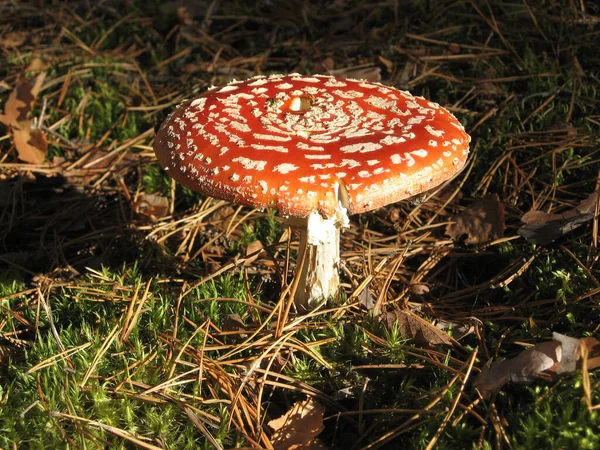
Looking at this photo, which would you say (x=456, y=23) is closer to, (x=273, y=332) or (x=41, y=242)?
(x=273, y=332)

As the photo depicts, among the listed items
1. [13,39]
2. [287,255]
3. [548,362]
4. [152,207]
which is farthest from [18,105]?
[548,362]

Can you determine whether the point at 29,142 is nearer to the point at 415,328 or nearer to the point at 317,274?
the point at 317,274

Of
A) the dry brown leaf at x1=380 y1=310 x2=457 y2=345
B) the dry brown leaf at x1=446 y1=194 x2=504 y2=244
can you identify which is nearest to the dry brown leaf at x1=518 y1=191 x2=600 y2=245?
the dry brown leaf at x1=446 y1=194 x2=504 y2=244

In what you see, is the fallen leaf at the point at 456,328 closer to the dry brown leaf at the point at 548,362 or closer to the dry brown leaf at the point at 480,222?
the dry brown leaf at the point at 548,362

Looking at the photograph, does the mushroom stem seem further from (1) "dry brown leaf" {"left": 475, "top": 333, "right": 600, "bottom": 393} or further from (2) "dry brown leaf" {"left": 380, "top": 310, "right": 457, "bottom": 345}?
(1) "dry brown leaf" {"left": 475, "top": 333, "right": 600, "bottom": 393}

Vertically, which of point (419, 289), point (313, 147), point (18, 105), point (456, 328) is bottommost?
point (419, 289)

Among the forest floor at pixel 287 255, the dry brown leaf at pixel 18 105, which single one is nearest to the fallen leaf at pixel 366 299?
the forest floor at pixel 287 255

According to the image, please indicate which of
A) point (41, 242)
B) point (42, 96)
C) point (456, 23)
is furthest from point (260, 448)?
point (456, 23)
